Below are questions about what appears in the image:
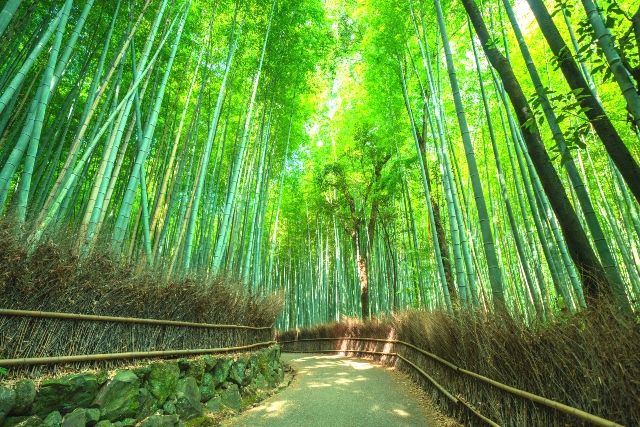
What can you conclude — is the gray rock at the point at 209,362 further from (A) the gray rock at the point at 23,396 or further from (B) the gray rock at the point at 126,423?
(A) the gray rock at the point at 23,396

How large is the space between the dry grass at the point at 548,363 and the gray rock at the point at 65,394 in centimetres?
254

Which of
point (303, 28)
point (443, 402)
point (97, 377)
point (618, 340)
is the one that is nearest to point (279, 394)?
point (443, 402)

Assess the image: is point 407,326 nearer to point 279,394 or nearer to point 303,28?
point 279,394

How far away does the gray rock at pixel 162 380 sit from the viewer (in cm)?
283

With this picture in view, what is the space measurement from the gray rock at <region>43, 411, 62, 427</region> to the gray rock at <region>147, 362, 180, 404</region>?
0.81 meters

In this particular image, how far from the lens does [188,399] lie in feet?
10.4

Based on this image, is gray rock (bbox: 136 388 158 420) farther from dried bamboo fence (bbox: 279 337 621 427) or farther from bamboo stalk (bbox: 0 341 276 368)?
dried bamboo fence (bbox: 279 337 621 427)

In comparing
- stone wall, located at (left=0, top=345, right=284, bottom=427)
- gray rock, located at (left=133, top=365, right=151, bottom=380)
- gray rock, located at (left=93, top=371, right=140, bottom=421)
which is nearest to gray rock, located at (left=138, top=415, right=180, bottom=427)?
stone wall, located at (left=0, top=345, right=284, bottom=427)

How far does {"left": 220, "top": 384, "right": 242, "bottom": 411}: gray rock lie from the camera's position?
3.86 m

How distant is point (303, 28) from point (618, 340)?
6.91m

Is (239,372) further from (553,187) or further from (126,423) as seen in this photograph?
(553,187)

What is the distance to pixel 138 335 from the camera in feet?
9.67

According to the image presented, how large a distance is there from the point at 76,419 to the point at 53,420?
14 cm

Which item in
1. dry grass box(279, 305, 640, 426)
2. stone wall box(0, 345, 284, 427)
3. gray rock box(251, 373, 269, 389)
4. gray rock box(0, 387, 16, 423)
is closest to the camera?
dry grass box(279, 305, 640, 426)
